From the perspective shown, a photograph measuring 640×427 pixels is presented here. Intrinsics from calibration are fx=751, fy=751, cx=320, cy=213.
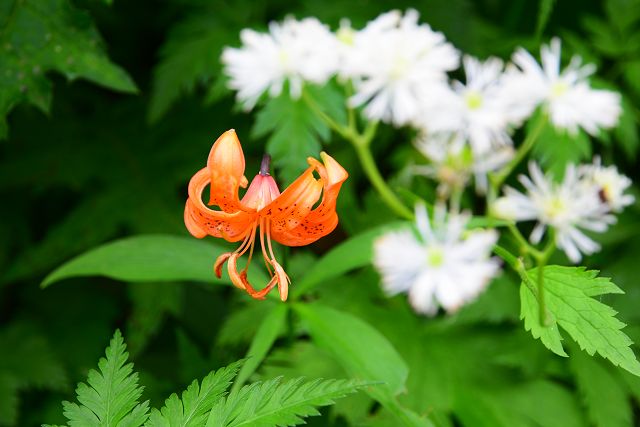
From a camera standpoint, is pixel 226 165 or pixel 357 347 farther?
pixel 357 347

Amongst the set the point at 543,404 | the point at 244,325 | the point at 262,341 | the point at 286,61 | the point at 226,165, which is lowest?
the point at 543,404

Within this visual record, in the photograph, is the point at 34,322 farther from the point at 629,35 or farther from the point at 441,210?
the point at 629,35

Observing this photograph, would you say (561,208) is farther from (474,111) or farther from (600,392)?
(600,392)

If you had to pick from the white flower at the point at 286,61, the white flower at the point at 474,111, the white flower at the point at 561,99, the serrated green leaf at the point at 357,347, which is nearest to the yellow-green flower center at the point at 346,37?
the white flower at the point at 286,61

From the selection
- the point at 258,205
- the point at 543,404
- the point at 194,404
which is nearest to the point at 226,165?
the point at 258,205

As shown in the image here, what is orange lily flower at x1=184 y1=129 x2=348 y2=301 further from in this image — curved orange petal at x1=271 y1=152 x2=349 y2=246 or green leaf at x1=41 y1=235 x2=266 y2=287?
green leaf at x1=41 y1=235 x2=266 y2=287

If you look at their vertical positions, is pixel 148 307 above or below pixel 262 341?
below

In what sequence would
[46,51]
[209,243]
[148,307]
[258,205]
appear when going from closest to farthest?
[258,205] → [46,51] → [209,243] → [148,307]
